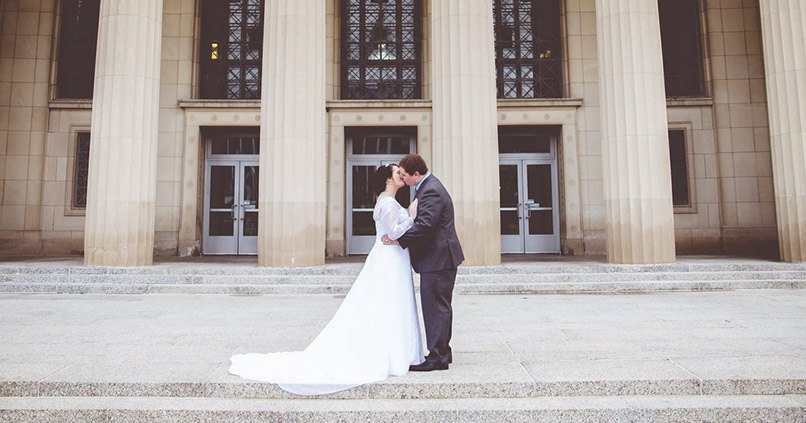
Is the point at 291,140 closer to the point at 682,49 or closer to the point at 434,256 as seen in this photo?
the point at 434,256

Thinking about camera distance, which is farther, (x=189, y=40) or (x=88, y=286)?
(x=189, y=40)

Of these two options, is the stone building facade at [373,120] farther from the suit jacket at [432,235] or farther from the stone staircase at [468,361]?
the suit jacket at [432,235]

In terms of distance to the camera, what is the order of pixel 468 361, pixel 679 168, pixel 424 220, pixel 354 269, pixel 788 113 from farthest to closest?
pixel 679 168 < pixel 788 113 < pixel 354 269 < pixel 468 361 < pixel 424 220

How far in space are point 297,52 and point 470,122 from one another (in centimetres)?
466

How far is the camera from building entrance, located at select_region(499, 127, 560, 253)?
16.0 meters

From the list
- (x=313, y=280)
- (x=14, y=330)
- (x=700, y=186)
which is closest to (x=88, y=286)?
(x=14, y=330)

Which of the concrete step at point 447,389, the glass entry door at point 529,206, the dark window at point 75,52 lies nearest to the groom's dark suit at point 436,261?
the concrete step at point 447,389

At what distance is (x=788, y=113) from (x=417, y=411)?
13.4 m

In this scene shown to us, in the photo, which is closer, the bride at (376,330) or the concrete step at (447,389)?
the concrete step at (447,389)

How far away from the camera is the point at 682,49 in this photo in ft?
53.0

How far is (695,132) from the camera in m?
15.7

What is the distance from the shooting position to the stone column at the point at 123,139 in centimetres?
A: 1137

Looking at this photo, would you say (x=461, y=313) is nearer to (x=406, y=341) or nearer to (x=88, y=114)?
(x=406, y=341)

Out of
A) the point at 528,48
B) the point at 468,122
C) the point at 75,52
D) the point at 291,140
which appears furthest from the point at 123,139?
the point at 528,48
